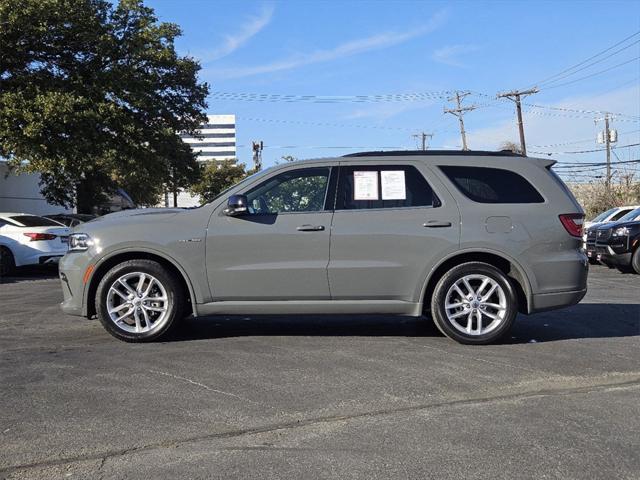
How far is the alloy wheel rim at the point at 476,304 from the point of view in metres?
6.12

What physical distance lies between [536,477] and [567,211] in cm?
357

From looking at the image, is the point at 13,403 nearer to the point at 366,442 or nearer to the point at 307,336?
the point at 366,442

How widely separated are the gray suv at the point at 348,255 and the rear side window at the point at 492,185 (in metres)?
0.01

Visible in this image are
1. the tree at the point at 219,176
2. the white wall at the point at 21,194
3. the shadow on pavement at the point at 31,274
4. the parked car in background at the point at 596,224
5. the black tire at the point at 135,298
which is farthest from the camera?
the tree at the point at 219,176

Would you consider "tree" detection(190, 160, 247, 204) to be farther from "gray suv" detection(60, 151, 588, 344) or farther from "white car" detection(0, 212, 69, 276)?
"gray suv" detection(60, 151, 588, 344)

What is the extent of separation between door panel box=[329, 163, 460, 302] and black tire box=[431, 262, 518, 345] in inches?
8.3

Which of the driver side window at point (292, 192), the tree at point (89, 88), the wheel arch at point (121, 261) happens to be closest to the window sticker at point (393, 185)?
the driver side window at point (292, 192)

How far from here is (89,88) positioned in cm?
2070

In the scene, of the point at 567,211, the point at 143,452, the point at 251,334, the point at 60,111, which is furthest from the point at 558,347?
the point at 60,111

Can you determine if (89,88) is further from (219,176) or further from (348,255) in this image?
(219,176)

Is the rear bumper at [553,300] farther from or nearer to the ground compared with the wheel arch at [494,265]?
nearer to the ground

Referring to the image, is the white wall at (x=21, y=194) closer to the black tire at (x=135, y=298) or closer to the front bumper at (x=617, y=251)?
the front bumper at (x=617, y=251)

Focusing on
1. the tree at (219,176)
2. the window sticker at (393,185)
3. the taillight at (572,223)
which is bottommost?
the taillight at (572,223)

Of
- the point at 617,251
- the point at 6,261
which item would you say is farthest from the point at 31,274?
the point at 617,251
